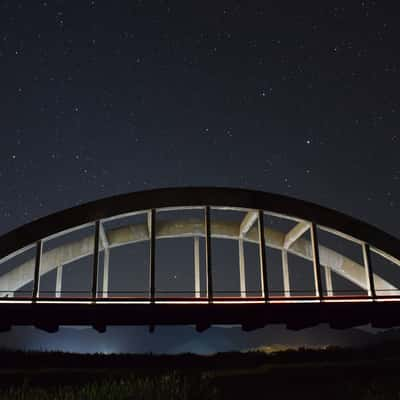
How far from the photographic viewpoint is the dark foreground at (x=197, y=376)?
13.9 m

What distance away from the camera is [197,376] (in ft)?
51.7

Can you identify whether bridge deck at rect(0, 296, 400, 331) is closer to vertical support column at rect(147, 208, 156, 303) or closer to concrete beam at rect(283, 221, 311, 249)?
vertical support column at rect(147, 208, 156, 303)

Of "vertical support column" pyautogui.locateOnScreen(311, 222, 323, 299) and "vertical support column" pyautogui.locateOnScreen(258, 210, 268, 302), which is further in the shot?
"vertical support column" pyautogui.locateOnScreen(311, 222, 323, 299)

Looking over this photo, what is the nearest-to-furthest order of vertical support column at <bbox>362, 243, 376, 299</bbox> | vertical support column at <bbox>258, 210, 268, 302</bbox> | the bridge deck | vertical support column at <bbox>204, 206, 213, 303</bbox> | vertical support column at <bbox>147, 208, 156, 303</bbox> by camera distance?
the bridge deck
vertical support column at <bbox>147, 208, 156, 303</bbox>
vertical support column at <bbox>204, 206, 213, 303</bbox>
vertical support column at <bbox>258, 210, 268, 302</bbox>
vertical support column at <bbox>362, 243, 376, 299</bbox>

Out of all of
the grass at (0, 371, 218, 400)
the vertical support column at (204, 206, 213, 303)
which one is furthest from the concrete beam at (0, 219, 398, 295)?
the grass at (0, 371, 218, 400)

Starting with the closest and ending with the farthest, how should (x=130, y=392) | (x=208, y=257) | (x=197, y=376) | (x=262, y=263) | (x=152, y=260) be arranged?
(x=130, y=392) < (x=197, y=376) < (x=152, y=260) < (x=208, y=257) < (x=262, y=263)

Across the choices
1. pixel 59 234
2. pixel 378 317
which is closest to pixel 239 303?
pixel 378 317

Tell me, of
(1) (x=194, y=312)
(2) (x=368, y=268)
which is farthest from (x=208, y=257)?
(2) (x=368, y=268)

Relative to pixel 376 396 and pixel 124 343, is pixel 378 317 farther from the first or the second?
pixel 124 343

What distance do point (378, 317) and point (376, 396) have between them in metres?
6.72

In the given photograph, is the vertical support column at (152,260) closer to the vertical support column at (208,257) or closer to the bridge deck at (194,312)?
the bridge deck at (194,312)

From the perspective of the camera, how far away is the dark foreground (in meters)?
13.9

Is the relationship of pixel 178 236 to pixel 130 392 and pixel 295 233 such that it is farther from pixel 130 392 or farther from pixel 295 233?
pixel 130 392

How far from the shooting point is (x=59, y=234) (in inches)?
775
